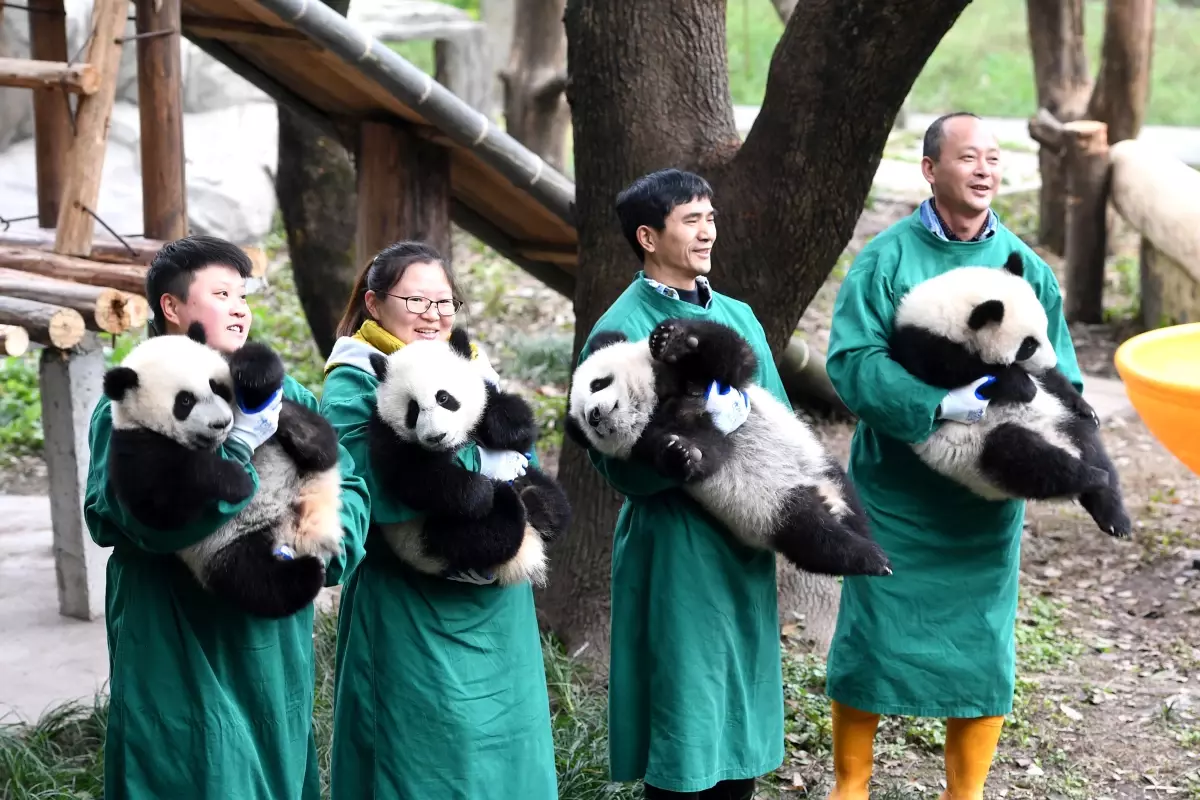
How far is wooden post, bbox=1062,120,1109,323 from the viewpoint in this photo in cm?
1046

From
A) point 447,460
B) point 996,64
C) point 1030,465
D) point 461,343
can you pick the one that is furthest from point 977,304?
point 996,64

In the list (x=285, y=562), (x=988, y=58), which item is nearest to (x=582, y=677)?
(x=285, y=562)

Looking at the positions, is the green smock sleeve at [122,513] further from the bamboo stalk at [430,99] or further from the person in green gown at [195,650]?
the bamboo stalk at [430,99]

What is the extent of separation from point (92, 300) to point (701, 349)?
2769mm

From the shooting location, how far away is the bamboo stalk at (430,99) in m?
5.33

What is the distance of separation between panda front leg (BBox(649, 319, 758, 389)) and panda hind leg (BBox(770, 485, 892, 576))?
0.35 m

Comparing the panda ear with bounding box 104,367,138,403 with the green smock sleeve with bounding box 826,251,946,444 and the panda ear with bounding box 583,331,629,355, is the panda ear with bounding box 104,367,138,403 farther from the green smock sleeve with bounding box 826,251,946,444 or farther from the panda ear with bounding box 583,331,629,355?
the green smock sleeve with bounding box 826,251,946,444

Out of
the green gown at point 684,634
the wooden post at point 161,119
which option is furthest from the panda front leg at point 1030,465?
the wooden post at point 161,119

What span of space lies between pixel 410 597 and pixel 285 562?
16.4 inches

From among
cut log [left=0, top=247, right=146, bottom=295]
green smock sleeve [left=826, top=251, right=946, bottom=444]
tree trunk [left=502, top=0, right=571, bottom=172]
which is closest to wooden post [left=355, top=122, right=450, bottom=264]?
cut log [left=0, top=247, right=146, bottom=295]

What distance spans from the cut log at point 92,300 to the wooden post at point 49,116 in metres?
1.35

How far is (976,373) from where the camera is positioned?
11.5 feet

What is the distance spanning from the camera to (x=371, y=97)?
5.93m

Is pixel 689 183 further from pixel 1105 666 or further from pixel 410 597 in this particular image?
pixel 1105 666
